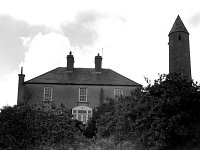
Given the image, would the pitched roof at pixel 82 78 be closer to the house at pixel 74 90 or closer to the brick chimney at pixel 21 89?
the house at pixel 74 90

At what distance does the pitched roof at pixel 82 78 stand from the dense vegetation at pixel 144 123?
2545 centimetres

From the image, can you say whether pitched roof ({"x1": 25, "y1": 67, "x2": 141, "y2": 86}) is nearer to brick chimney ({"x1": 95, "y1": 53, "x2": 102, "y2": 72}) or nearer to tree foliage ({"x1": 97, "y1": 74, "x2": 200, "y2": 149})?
brick chimney ({"x1": 95, "y1": 53, "x2": 102, "y2": 72})

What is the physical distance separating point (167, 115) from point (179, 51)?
33.3 meters

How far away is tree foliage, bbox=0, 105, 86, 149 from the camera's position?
1891 cm

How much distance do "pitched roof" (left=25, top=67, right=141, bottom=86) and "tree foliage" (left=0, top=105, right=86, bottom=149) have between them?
26.6 metres

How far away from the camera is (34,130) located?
19.6 meters

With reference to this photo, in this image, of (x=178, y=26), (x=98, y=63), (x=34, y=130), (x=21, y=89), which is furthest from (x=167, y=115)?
(x=178, y=26)

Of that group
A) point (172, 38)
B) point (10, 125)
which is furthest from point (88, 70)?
point (10, 125)

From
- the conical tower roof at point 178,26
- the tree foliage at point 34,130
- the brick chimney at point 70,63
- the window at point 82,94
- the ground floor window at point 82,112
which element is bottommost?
the tree foliage at point 34,130

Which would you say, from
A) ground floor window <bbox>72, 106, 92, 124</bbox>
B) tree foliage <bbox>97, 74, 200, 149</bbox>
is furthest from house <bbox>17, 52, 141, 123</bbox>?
tree foliage <bbox>97, 74, 200, 149</bbox>

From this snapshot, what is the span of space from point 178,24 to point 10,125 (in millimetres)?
37349

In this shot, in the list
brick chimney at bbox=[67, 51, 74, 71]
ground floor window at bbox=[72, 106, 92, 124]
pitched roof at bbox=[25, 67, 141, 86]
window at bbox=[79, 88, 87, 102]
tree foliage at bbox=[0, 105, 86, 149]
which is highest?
brick chimney at bbox=[67, 51, 74, 71]

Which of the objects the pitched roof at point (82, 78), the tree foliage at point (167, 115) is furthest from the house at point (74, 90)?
the tree foliage at point (167, 115)

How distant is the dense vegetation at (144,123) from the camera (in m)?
17.3
